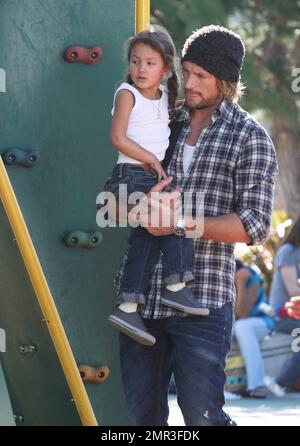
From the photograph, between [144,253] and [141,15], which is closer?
[144,253]

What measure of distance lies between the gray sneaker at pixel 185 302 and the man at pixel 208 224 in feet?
0.20

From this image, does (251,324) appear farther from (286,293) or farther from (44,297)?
(44,297)

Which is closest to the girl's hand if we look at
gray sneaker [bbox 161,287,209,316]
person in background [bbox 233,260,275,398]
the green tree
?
gray sneaker [bbox 161,287,209,316]

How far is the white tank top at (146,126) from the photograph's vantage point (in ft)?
15.1

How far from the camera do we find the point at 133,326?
448 cm

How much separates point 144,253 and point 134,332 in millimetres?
321

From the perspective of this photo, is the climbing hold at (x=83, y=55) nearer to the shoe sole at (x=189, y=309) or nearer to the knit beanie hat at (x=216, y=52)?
the knit beanie hat at (x=216, y=52)

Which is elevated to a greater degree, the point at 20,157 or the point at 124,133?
the point at 124,133

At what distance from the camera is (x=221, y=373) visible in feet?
14.9

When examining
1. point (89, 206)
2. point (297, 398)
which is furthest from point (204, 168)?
point (297, 398)

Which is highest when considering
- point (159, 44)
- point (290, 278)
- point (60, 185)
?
point (159, 44)

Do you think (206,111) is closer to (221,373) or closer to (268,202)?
(268,202)

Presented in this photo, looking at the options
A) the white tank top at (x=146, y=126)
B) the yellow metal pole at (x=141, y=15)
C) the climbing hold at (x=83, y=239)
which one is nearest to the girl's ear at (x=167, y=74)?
the white tank top at (x=146, y=126)

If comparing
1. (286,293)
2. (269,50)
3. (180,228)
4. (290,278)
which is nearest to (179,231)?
(180,228)
